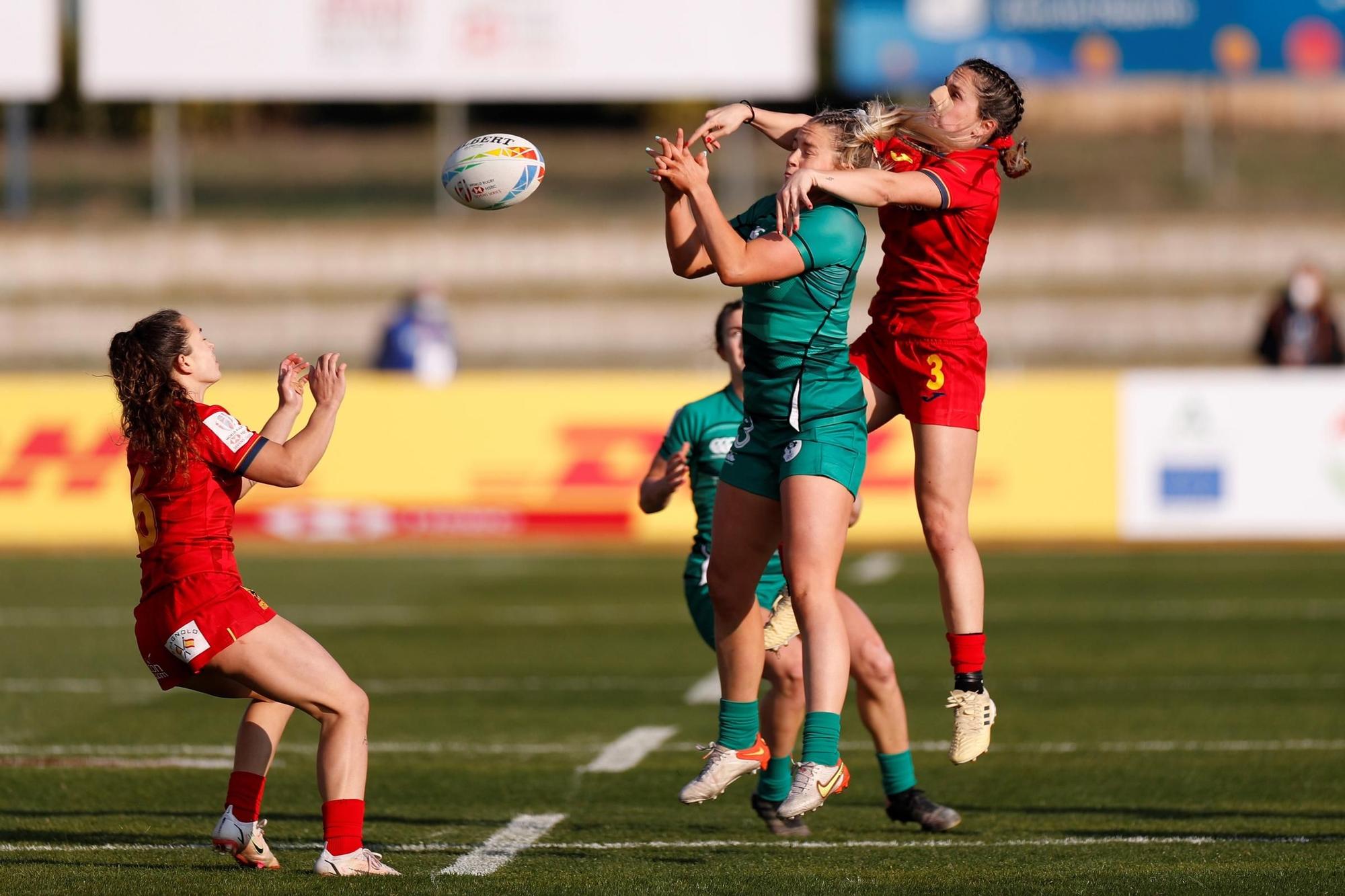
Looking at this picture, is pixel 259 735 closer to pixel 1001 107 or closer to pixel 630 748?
pixel 630 748

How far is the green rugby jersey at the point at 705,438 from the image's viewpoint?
320 inches

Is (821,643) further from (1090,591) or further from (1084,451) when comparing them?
(1084,451)

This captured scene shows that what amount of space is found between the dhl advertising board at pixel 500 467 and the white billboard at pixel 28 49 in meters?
10.4

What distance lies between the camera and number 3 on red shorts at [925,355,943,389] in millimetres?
6932

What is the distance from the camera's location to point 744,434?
22.3 ft

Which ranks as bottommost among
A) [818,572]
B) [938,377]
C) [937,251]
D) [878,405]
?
[818,572]

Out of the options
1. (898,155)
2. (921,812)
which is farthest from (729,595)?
(898,155)

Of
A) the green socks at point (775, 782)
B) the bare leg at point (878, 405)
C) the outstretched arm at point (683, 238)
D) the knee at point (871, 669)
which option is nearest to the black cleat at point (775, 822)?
the green socks at point (775, 782)

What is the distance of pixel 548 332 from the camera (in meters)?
27.3

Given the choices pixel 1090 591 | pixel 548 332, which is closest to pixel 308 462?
pixel 1090 591

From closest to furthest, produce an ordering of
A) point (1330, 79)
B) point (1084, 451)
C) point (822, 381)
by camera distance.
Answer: point (822, 381)
point (1084, 451)
point (1330, 79)

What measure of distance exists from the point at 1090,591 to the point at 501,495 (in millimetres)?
5884

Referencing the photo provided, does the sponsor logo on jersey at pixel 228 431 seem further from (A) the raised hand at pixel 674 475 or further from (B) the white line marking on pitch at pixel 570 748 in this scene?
(B) the white line marking on pitch at pixel 570 748

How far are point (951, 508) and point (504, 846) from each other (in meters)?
Result: 2.00
